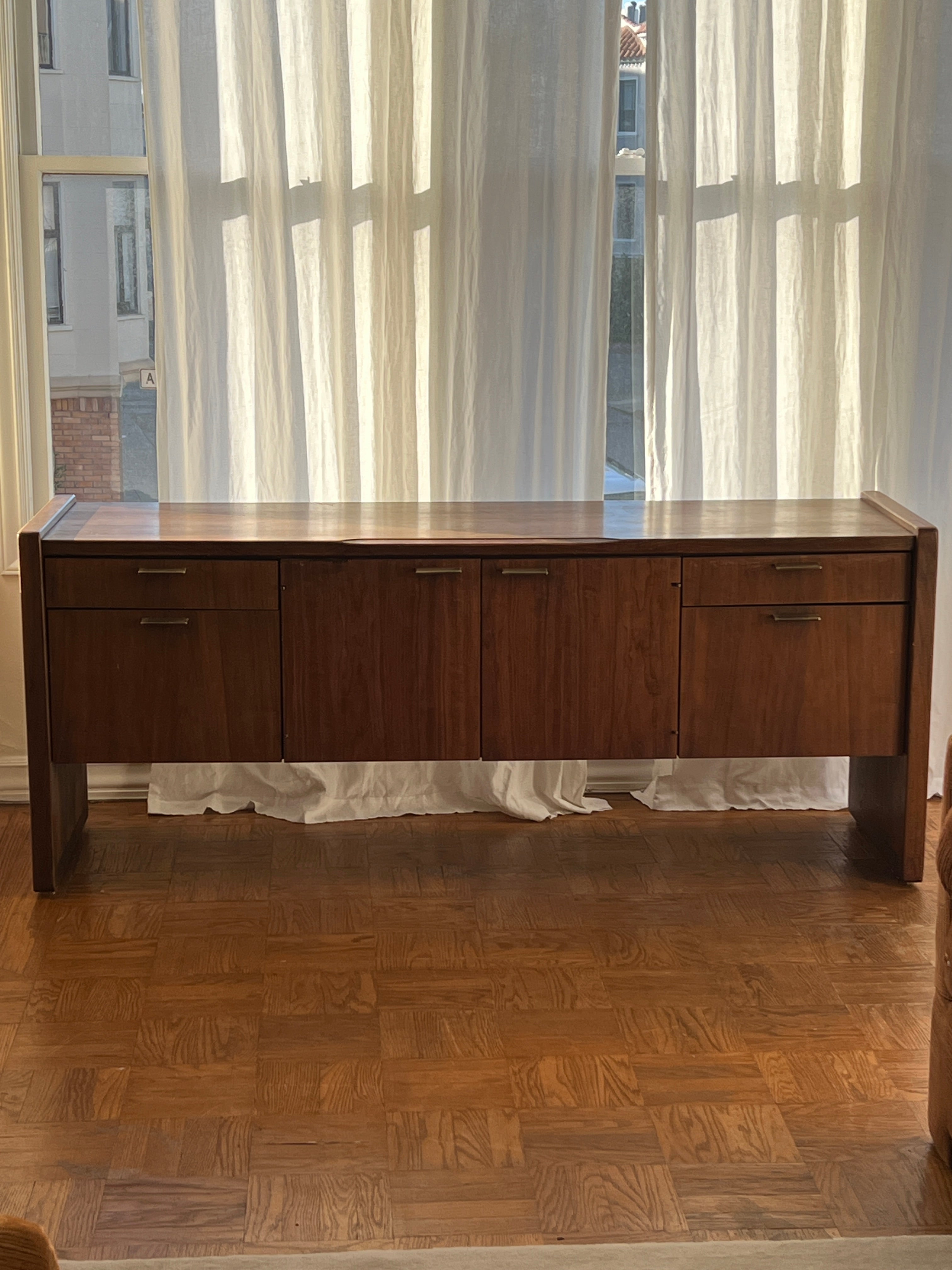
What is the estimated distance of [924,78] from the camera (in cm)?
344

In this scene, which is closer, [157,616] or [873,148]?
[157,616]

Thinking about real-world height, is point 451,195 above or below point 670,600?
above

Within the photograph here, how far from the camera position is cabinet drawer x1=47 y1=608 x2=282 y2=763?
2.98 m

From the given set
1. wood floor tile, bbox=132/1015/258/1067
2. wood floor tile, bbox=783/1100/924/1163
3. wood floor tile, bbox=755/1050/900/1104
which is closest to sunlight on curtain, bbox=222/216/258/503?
wood floor tile, bbox=132/1015/258/1067

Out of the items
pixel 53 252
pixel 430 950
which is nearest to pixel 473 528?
pixel 430 950

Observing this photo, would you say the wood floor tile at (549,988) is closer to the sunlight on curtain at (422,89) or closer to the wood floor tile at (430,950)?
the wood floor tile at (430,950)

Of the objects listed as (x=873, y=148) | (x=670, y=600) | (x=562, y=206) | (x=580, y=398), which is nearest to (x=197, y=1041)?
(x=670, y=600)

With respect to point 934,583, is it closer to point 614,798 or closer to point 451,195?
point 614,798

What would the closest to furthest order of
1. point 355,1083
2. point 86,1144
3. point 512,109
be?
point 86,1144 < point 355,1083 < point 512,109

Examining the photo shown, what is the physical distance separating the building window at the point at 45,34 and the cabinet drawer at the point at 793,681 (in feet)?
6.65

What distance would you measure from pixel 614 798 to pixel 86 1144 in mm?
1858

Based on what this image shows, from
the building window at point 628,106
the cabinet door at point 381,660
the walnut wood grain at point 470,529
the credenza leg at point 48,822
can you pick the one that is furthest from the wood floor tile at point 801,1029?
the building window at point 628,106

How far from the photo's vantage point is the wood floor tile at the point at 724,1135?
214 cm

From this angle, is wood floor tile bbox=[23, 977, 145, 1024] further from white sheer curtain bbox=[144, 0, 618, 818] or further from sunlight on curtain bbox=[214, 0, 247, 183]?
sunlight on curtain bbox=[214, 0, 247, 183]
